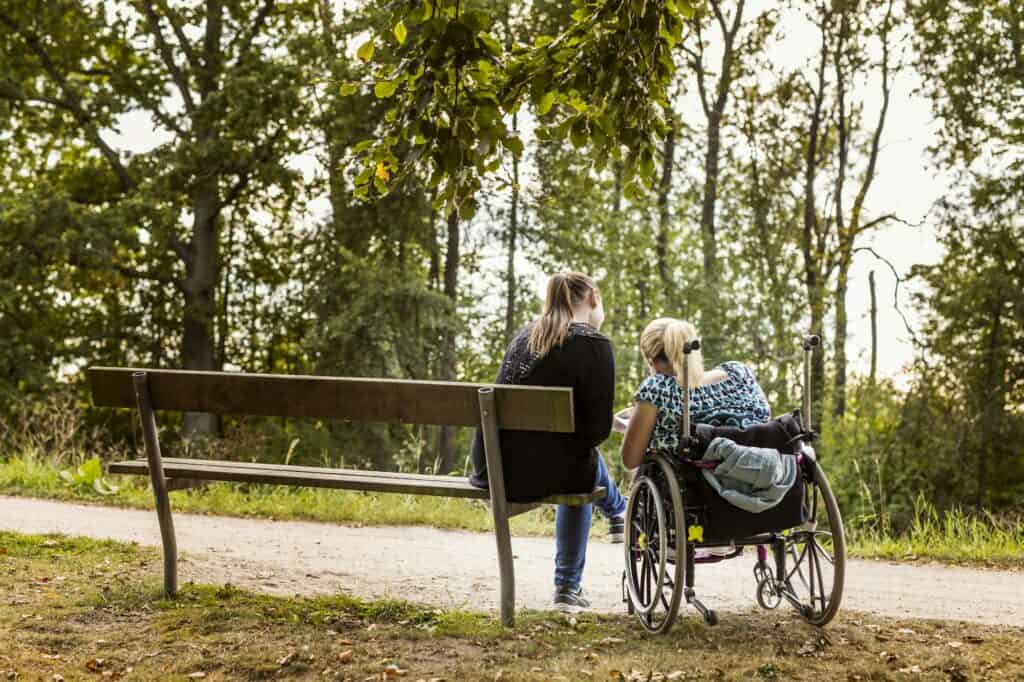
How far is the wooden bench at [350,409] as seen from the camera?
450 centimetres

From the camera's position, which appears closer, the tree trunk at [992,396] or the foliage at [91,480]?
the foliage at [91,480]

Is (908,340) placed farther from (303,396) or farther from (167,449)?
(167,449)

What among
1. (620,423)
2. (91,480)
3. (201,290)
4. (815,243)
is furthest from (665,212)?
(620,423)

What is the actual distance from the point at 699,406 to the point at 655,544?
2.10ft

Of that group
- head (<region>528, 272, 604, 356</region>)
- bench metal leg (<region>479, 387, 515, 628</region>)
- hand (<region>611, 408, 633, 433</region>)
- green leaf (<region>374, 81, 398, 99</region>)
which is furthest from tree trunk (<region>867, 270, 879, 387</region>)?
green leaf (<region>374, 81, 398, 99</region>)

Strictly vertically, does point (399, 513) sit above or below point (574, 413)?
below

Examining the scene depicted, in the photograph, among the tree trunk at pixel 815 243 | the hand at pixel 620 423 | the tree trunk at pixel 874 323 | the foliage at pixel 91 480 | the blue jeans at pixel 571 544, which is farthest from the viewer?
the tree trunk at pixel 874 323

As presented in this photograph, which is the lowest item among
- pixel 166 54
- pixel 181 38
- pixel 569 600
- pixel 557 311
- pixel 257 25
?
pixel 569 600

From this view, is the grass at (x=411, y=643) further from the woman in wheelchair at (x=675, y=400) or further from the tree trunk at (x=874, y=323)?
the tree trunk at (x=874, y=323)

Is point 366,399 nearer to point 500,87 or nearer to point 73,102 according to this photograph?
point 500,87

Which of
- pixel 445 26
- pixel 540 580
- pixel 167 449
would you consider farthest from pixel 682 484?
pixel 167 449

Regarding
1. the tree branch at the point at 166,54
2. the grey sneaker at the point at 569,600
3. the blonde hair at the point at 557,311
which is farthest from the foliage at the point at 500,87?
the tree branch at the point at 166,54

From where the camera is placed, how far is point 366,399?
4.62 m

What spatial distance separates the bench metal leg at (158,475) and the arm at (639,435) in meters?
2.16
